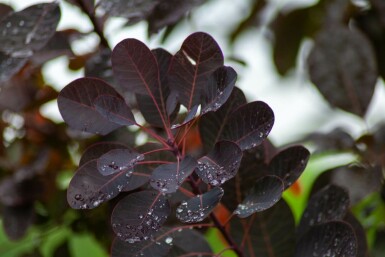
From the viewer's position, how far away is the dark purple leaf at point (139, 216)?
0.74 meters

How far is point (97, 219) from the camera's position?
4.59 feet

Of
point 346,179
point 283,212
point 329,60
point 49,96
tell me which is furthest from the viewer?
point 49,96

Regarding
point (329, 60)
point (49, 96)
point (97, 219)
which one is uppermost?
point (329, 60)

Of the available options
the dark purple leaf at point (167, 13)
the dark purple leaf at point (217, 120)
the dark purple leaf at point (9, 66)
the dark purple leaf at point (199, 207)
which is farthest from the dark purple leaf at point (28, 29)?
the dark purple leaf at point (199, 207)

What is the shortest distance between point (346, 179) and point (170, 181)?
559mm

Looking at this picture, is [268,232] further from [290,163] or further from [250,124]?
[250,124]

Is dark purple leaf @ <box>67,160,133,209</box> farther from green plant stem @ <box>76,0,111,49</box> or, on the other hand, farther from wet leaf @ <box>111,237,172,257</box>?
green plant stem @ <box>76,0,111,49</box>

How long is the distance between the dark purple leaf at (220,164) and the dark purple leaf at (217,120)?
4.8 inches

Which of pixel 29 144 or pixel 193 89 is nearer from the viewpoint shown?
pixel 193 89

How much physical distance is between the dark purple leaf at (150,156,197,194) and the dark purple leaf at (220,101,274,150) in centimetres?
7

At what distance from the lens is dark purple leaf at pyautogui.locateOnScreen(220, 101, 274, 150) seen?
2.54 ft

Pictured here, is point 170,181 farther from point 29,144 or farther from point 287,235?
point 29,144

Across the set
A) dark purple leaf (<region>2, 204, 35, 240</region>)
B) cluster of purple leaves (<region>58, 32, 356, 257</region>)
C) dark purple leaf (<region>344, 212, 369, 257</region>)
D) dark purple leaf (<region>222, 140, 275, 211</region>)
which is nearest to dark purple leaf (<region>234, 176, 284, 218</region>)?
cluster of purple leaves (<region>58, 32, 356, 257</region>)


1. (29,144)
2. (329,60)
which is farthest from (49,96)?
(329,60)
